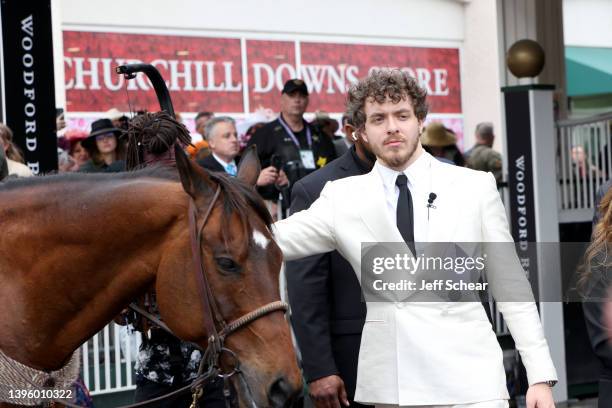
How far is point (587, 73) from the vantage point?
47.5 ft

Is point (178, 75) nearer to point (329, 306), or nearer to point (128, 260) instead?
point (329, 306)

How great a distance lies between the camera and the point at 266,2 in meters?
17.0

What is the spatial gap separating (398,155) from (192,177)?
36.0 inches

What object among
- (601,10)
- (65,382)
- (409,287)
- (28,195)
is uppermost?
(601,10)

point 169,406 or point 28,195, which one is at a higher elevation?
point 28,195

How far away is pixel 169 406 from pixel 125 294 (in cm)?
153

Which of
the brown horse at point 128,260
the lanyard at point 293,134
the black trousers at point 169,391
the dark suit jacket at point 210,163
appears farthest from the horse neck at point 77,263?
the lanyard at point 293,134

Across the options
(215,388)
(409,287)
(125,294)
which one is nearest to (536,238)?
(215,388)

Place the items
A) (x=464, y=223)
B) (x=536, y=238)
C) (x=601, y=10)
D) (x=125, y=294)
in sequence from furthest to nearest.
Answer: (x=601, y=10)
(x=536, y=238)
(x=464, y=223)
(x=125, y=294)

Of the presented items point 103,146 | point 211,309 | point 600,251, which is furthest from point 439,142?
point 211,309

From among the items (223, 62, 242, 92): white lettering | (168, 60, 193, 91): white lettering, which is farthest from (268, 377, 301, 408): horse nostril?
(223, 62, 242, 92): white lettering

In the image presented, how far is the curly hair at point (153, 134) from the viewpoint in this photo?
4.74 meters

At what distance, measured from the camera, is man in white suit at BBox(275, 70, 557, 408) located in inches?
160

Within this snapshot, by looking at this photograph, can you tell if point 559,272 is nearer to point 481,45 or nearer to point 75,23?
point 75,23
